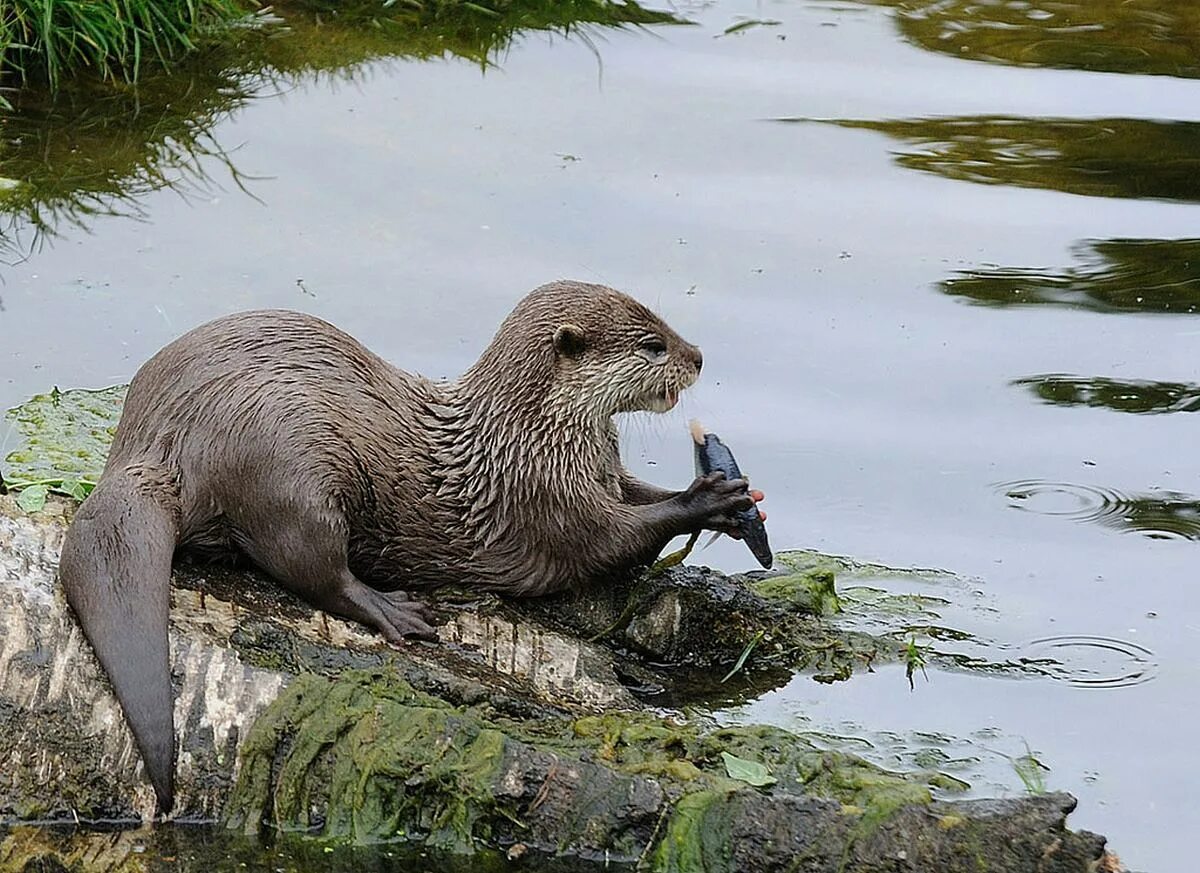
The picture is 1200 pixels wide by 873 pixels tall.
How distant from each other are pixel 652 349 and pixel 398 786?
4.35 ft

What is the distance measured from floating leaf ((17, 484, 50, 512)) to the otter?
0.51 feet

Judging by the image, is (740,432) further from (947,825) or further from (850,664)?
(947,825)

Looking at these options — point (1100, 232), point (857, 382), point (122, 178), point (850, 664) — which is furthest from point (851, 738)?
point (122, 178)

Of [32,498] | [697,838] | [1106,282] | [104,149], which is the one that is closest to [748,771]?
[697,838]

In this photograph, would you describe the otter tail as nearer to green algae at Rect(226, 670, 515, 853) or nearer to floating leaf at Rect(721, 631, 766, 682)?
green algae at Rect(226, 670, 515, 853)

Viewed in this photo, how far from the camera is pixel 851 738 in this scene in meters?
3.93

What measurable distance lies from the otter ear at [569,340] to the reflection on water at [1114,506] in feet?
4.27

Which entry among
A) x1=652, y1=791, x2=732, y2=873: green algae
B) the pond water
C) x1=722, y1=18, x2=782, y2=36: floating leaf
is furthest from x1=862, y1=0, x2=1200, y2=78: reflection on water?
x1=652, y1=791, x2=732, y2=873: green algae

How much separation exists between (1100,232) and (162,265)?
288 centimetres

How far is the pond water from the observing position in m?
4.34

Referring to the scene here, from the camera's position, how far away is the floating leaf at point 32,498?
13.0 ft

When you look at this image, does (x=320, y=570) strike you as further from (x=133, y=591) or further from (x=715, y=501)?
(x=715, y=501)

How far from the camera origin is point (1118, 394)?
17.5 ft

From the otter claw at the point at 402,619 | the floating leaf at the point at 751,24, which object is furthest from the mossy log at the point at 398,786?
the floating leaf at the point at 751,24
